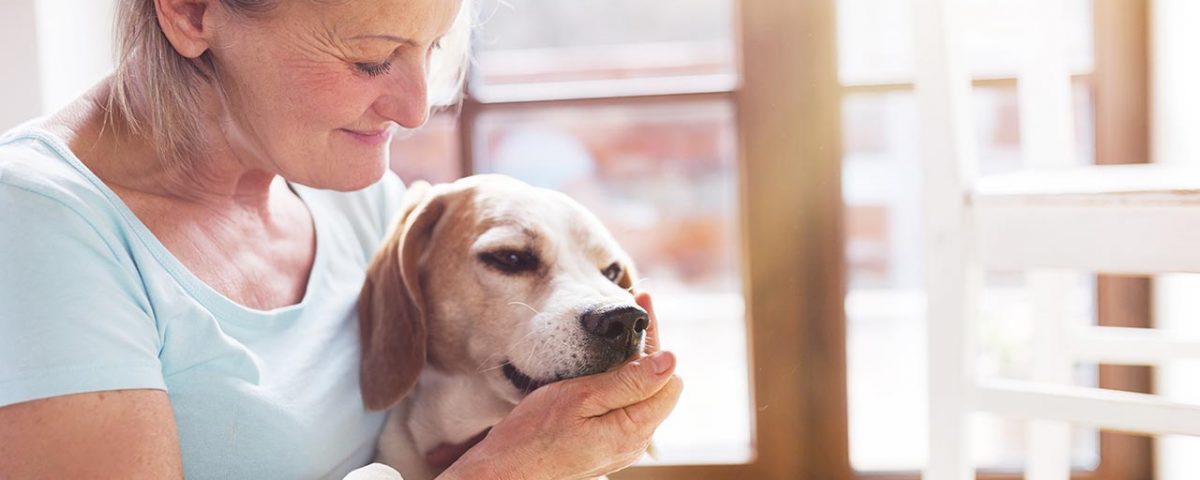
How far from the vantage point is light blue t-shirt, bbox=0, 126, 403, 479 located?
0.78 meters

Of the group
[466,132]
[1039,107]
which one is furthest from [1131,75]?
[466,132]

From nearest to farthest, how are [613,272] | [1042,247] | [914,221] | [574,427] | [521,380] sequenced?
[574,427], [521,380], [613,272], [1042,247], [914,221]

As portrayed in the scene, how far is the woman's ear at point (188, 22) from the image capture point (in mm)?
934

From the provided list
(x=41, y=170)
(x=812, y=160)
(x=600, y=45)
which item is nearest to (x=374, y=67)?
(x=41, y=170)

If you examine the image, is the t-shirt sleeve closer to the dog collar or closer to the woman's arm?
the woman's arm

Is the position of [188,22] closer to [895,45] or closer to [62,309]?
[62,309]

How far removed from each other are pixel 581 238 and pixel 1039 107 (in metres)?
1.03

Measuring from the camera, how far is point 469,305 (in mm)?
1074

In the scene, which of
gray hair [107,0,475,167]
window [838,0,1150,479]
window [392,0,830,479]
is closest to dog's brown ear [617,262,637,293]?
gray hair [107,0,475,167]

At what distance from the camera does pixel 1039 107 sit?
175 cm

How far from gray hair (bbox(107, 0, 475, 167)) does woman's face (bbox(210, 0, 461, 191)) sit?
2 centimetres

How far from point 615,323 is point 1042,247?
0.62 m

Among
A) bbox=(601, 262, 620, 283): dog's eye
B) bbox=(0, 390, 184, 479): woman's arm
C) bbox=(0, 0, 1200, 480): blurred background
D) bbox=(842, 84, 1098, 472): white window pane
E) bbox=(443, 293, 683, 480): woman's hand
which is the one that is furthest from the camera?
bbox=(842, 84, 1098, 472): white window pane

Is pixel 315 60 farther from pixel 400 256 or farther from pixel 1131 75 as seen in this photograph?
pixel 1131 75
